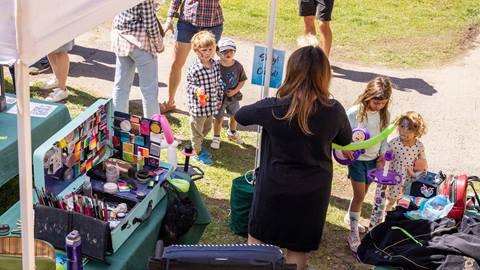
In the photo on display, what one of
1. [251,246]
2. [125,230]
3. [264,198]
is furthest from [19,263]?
[264,198]

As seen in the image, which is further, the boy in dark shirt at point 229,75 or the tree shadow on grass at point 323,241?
the boy in dark shirt at point 229,75

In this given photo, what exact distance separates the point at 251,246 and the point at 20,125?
48.7 inches

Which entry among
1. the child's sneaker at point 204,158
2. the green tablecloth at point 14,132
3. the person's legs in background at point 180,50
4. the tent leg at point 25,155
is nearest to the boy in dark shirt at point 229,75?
the child's sneaker at point 204,158

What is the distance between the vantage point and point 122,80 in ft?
18.6

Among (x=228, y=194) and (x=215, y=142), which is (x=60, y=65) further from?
(x=228, y=194)

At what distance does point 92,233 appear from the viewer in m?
3.38

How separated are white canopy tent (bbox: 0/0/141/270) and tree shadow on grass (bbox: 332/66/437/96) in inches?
211

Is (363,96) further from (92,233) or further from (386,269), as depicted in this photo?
(92,233)

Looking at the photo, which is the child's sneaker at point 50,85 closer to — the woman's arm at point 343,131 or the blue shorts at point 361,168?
the blue shorts at point 361,168

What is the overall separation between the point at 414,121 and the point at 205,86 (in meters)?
1.78

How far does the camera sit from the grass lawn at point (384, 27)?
8508 mm

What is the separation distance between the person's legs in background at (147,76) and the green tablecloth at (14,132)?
0.81 m

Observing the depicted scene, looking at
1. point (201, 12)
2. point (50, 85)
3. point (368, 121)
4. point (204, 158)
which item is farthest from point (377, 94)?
point (50, 85)

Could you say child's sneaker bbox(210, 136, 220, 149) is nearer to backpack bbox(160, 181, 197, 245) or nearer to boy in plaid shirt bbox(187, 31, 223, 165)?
boy in plaid shirt bbox(187, 31, 223, 165)
